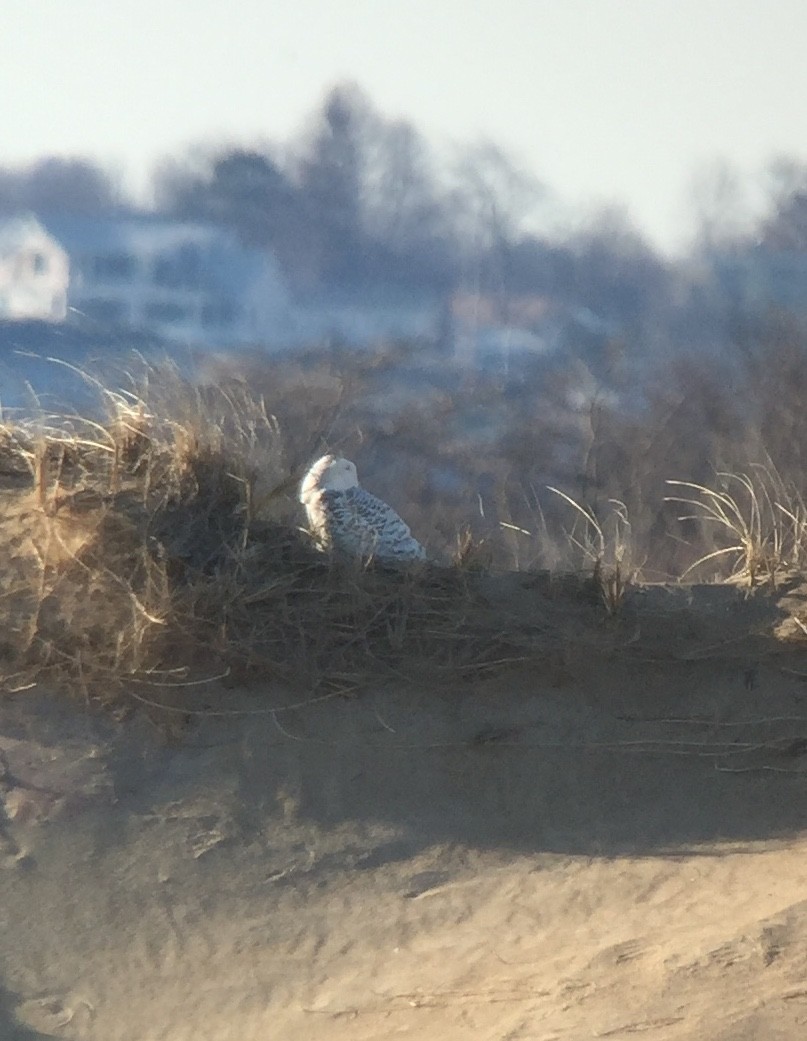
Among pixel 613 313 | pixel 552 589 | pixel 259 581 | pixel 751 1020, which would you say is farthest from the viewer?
pixel 613 313

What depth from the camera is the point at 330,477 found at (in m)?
8.01

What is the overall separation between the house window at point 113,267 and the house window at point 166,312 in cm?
69

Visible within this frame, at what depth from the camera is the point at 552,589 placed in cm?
770

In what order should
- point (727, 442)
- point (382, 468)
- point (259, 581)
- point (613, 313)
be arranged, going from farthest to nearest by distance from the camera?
point (613, 313)
point (727, 442)
point (382, 468)
point (259, 581)

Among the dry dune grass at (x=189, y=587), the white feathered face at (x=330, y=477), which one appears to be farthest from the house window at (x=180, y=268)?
the dry dune grass at (x=189, y=587)

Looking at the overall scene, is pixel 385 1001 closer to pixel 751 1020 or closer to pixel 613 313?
pixel 751 1020

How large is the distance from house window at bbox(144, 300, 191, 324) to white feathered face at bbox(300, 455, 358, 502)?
10.9m

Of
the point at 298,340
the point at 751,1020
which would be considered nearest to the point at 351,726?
the point at 751,1020

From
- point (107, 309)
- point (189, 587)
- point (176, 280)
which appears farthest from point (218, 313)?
point (189, 587)

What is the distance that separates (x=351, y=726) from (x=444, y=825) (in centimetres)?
71

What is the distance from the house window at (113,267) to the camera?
20.0 m

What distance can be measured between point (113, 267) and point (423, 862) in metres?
15.5

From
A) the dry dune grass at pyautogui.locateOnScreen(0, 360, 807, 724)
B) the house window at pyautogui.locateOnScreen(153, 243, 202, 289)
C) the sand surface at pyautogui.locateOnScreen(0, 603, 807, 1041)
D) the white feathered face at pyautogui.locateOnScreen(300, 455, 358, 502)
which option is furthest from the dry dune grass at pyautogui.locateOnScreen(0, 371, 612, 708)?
the house window at pyautogui.locateOnScreen(153, 243, 202, 289)

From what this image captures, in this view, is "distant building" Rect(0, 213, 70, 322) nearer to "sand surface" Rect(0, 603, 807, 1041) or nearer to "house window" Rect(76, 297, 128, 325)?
"house window" Rect(76, 297, 128, 325)
